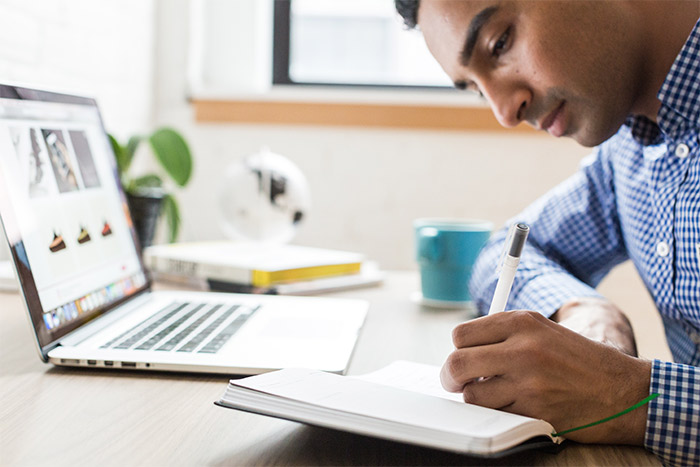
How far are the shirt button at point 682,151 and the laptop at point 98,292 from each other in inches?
18.1

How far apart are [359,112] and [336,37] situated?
35 cm

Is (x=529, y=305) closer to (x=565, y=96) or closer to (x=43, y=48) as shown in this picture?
(x=565, y=96)

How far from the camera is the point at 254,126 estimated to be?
1856 millimetres

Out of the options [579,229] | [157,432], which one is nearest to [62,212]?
[157,432]

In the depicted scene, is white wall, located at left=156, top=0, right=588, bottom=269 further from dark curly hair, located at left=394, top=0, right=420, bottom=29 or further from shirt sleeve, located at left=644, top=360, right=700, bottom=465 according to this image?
shirt sleeve, located at left=644, top=360, right=700, bottom=465

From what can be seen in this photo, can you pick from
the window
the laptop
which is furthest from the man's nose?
the window

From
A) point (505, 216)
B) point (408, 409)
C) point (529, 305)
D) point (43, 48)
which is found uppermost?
point (43, 48)

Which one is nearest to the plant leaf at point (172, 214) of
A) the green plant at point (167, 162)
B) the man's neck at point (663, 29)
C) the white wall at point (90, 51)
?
the green plant at point (167, 162)

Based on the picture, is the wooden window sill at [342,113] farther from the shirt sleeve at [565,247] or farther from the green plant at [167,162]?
the shirt sleeve at [565,247]

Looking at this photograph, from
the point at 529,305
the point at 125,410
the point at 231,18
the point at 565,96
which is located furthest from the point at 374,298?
the point at 231,18

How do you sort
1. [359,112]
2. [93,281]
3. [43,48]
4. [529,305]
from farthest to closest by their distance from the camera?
[359,112] < [43,48] < [529,305] < [93,281]

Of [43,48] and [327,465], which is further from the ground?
[43,48]

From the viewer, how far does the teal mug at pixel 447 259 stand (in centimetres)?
108

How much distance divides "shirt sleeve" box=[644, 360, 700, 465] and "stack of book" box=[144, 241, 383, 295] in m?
0.65
